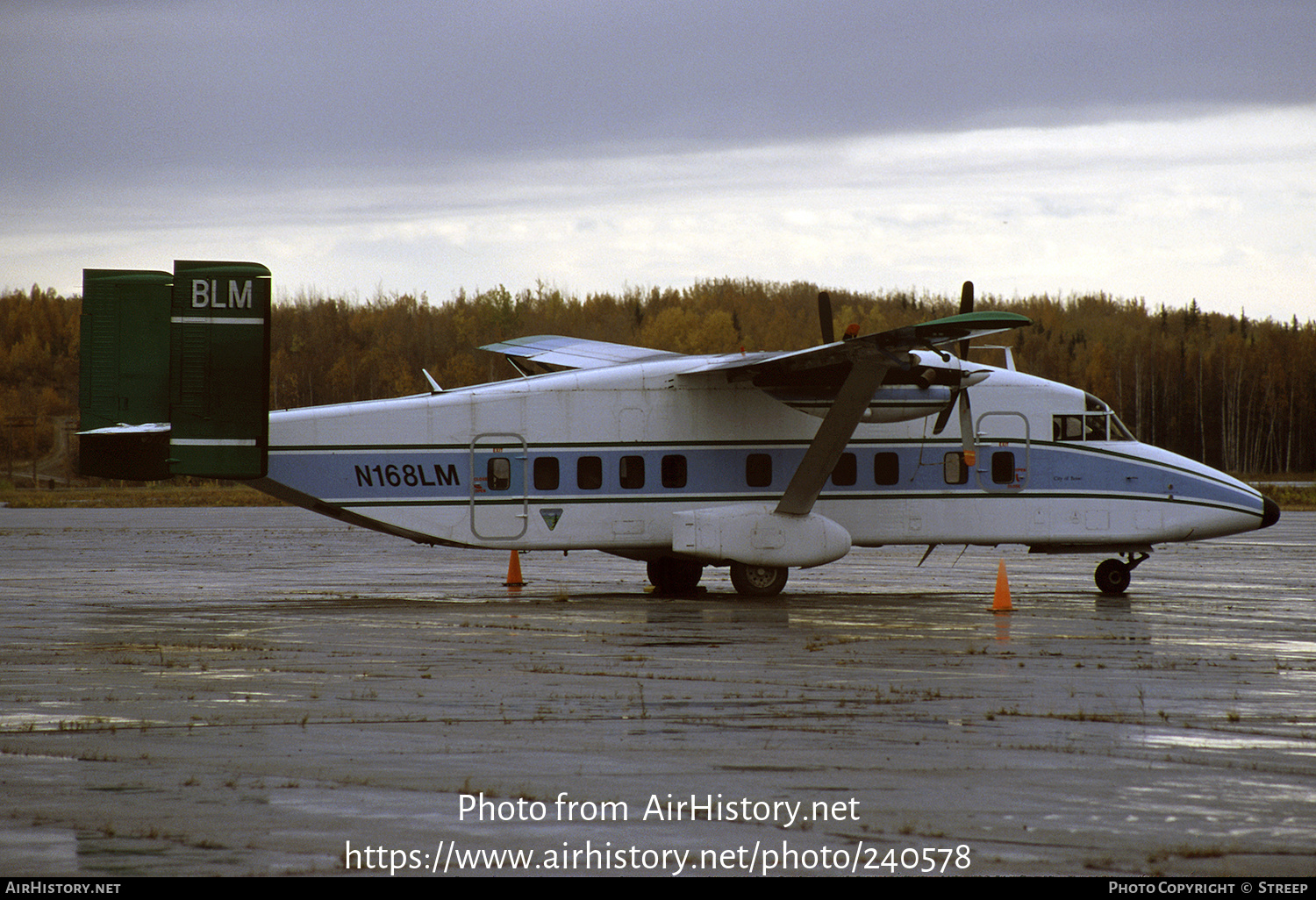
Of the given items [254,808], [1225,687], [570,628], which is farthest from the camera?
[570,628]

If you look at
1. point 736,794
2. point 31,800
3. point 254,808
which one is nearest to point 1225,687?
point 736,794

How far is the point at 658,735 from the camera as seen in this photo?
33.9 feet

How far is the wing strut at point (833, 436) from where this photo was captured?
1995cm

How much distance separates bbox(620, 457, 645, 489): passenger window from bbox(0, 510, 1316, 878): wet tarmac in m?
1.99

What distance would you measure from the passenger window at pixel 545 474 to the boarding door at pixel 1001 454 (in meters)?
7.26

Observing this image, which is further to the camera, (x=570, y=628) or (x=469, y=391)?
(x=469, y=391)

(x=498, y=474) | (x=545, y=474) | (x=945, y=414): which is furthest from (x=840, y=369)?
(x=498, y=474)

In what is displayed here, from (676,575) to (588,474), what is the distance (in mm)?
2651

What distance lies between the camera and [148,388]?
827 inches

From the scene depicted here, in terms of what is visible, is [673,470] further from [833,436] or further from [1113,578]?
[1113,578]

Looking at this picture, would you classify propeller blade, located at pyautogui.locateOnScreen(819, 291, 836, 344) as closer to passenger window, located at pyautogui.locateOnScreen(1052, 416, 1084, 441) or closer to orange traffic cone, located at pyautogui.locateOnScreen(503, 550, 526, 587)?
passenger window, located at pyautogui.locateOnScreen(1052, 416, 1084, 441)

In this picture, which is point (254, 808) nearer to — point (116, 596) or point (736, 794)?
point (736, 794)

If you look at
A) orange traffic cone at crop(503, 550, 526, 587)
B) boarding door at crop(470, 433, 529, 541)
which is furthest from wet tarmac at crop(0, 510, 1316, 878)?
orange traffic cone at crop(503, 550, 526, 587)
